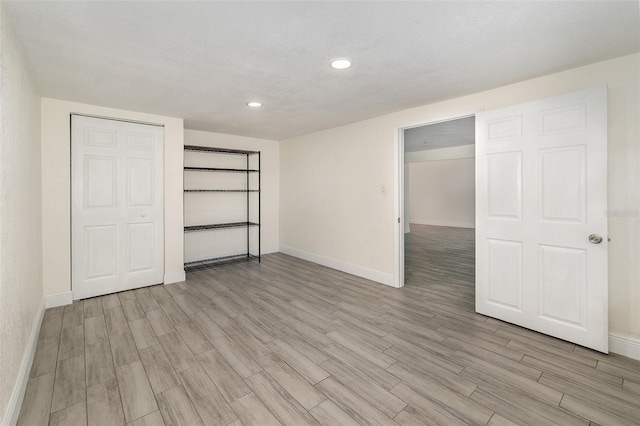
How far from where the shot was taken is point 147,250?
13.2 feet

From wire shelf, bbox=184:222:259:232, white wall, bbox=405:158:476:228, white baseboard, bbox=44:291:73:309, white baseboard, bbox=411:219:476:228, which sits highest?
white wall, bbox=405:158:476:228

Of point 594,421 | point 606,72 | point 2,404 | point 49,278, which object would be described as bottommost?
point 594,421

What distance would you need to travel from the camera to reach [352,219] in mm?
4648

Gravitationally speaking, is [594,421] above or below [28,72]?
below

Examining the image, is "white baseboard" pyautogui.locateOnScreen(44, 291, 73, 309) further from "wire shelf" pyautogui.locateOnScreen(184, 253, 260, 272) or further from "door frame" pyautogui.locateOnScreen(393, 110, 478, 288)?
"door frame" pyautogui.locateOnScreen(393, 110, 478, 288)

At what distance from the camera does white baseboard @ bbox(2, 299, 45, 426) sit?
1613mm

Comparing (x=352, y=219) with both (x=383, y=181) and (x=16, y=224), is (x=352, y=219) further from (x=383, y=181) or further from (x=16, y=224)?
(x=16, y=224)

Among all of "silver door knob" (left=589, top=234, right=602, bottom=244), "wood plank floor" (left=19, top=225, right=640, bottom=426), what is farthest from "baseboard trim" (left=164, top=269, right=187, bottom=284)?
"silver door knob" (left=589, top=234, right=602, bottom=244)

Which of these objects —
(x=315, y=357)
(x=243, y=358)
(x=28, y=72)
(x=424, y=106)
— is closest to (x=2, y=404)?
(x=243, y=358)

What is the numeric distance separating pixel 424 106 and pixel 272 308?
307cm

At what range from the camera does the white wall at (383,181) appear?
7.63ft

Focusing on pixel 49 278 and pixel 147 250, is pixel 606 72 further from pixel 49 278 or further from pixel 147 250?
pixel 49 278

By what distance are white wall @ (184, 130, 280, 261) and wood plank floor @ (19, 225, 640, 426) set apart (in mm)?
1741

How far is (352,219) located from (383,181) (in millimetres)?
859
